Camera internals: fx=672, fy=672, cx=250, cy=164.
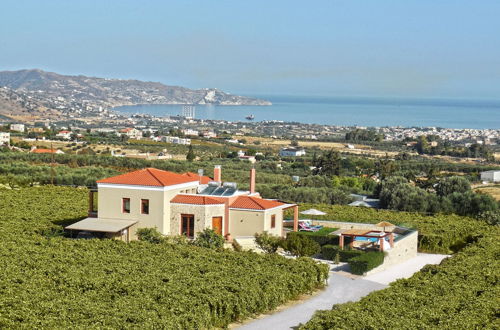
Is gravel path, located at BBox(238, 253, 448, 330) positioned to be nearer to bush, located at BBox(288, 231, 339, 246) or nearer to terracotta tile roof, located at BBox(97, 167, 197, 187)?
bush, located at BBox(288, 231, 339, 246)

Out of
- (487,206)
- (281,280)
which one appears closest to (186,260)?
(281,280)

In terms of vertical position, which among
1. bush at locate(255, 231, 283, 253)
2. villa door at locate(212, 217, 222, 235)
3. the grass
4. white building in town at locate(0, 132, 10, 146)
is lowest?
the grass

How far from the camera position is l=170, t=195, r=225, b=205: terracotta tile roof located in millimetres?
22719

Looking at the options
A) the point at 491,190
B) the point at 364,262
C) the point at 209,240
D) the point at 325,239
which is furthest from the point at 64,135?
the point at 364,262

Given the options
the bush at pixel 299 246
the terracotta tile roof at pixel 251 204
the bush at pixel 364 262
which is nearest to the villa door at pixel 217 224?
the terracotta tile roof at pixel 251 204

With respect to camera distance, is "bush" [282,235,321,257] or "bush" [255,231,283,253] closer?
"bush" [255,231,283,253]

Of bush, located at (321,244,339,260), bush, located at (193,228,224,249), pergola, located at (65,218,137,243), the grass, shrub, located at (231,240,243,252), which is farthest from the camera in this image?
the grass

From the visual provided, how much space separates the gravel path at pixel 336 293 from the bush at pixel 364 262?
11.2 inches

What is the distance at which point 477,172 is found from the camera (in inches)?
2648

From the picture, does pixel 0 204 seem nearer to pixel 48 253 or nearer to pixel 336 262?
pixel 48 253

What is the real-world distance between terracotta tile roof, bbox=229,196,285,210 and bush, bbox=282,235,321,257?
1.69 m

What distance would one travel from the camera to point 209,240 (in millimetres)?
21312

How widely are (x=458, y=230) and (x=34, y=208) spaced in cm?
1713

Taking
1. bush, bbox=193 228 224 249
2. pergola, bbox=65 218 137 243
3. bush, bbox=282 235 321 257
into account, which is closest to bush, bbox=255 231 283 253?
bush, bbox=282 235 321 257
